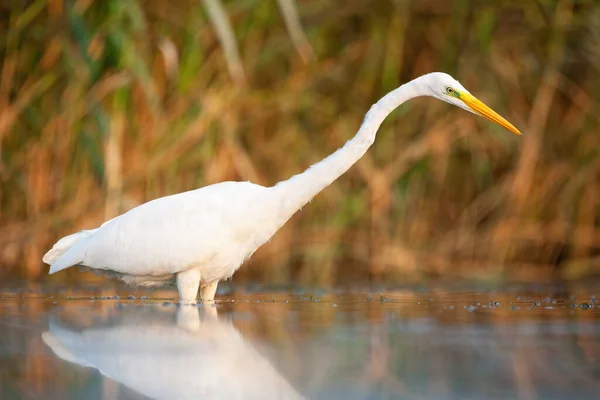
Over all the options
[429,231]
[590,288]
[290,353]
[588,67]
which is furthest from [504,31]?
[290,353]

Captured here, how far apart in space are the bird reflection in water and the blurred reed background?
245cm

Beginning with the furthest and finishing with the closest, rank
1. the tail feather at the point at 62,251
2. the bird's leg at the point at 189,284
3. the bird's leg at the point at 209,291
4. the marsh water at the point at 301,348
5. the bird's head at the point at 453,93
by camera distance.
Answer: the bird's leg at the point at 209,291 → the tail feather at the point at 62,251 → the bird's leg at the point at 189,284 → the bird's head at the point at 453,93 → the marsh water at the point at 301,348

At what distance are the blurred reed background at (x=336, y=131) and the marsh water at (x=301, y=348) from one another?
1425 mm

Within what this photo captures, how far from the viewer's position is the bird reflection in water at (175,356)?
111 inches

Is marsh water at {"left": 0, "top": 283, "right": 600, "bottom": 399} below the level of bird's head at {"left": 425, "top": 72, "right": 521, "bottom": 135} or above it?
below

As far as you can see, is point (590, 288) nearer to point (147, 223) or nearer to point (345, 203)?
point (345, 203)

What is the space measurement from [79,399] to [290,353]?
1.00 m

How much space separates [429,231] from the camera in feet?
25.7

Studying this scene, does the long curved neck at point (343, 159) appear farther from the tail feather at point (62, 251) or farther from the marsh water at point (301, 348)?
the tail feather at point (62, 251)

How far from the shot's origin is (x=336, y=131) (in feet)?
25.0

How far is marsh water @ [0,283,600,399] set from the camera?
2820 mm

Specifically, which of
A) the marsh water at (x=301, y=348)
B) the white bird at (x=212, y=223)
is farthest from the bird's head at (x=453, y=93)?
the marsh water at (x=301, y=348)

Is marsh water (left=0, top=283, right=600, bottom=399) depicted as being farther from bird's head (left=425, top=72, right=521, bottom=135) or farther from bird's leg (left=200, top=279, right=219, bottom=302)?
bird's head (left=425, top=72, right=521, bottom=135)

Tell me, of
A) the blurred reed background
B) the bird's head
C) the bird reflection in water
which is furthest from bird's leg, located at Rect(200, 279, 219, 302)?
the bird's head
